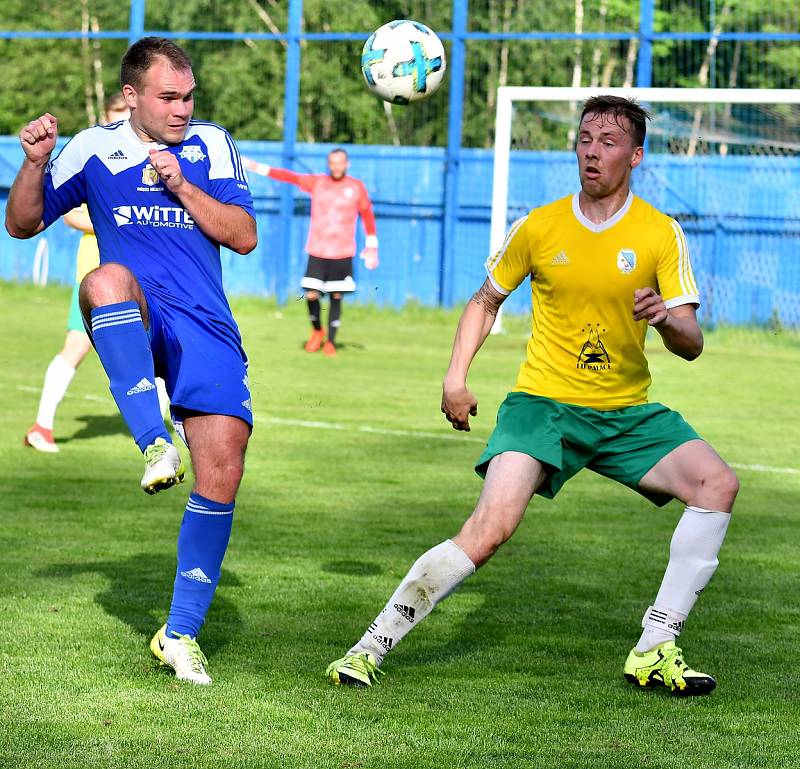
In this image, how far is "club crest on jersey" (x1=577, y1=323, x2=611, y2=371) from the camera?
5.11m

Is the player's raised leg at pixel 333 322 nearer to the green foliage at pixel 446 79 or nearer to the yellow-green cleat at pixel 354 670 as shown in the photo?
the green foliage at pixel 446 79

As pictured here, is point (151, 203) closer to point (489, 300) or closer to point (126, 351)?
point (126, 351)

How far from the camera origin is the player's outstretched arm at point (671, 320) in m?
4.54

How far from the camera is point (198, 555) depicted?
4922 millimetres

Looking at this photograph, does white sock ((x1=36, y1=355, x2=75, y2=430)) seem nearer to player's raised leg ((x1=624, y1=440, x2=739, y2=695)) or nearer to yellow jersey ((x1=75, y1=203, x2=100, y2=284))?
yellow jersey ((x1=75, y1=203, x2=100, y2=284))

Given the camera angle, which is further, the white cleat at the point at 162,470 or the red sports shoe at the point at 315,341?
the red sports shoe at the point at 315,341

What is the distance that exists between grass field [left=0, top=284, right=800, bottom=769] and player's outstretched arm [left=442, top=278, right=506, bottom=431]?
0.89 m

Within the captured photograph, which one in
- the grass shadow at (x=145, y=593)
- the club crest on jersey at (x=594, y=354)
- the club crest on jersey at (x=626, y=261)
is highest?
the club crest on jersey at (x=626, y=261)

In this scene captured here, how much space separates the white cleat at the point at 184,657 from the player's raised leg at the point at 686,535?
1.41 metres

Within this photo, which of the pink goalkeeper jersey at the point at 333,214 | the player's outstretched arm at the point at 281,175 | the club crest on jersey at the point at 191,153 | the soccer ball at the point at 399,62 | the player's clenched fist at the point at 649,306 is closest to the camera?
the player's clenched fist at the point at 649,306

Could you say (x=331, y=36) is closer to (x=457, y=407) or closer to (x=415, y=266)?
(x=415, y=266)

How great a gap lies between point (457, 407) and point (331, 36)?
65.0 ft

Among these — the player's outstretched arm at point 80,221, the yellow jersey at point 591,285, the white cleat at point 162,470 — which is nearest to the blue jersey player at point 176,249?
the white cleat at point 162,470

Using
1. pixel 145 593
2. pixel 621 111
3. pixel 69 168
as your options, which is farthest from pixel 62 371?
pixel 621 111
